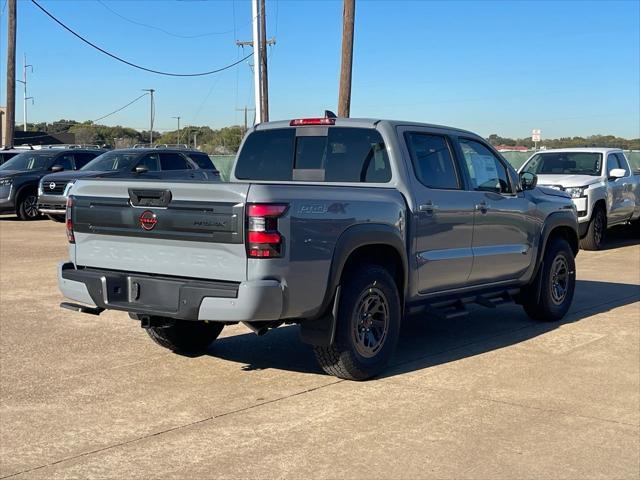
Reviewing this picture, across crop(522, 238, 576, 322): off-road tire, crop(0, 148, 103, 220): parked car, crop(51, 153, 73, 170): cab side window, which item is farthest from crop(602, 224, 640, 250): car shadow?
crop(51, 153, 73, 170): cab side window

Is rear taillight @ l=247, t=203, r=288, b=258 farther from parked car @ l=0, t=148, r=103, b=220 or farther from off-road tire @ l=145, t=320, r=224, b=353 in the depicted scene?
parked car @ l=0, t=148, r=103, b=220

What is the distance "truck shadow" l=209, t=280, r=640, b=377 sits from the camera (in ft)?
22.0

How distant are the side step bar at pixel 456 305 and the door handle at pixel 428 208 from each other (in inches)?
30.9

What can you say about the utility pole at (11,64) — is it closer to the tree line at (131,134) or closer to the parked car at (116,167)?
the parked car at (116,167)

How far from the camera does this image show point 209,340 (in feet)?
23.0

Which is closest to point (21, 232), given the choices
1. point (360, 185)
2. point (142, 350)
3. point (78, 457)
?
point (142, 350)

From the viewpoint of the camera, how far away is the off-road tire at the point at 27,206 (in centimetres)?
2009

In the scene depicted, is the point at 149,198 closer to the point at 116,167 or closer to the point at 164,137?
the point at 116,167

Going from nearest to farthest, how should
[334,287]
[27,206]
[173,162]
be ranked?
1. [334,287]
2. [173,162]
3. [27,206]

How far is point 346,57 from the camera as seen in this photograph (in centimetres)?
2031

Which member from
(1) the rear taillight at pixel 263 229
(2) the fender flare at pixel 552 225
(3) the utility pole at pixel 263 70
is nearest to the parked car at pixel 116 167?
(3) the utility pole at pixel 263 70

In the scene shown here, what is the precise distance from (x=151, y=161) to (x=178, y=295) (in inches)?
529

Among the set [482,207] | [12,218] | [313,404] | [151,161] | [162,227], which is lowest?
[12,218]

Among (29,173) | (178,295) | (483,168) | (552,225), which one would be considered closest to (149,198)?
(178,295)
